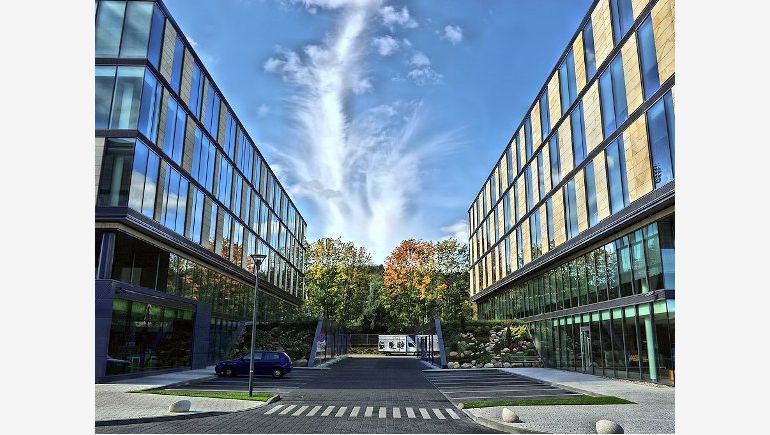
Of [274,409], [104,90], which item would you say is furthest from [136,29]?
[274,409]

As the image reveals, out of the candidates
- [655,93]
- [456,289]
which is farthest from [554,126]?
[456,289]

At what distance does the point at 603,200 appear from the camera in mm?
28906

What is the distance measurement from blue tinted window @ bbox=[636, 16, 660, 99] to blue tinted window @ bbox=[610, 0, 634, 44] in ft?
5.13

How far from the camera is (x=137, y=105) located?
27.2 meters

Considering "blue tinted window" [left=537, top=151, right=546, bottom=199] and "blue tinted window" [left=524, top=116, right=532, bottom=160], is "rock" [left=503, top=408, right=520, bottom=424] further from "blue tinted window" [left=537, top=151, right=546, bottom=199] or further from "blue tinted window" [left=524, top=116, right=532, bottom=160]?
"blue tinted window" [left=524, top=116, right=532, bottom=160]

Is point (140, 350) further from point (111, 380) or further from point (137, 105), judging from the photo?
point (137, 105)

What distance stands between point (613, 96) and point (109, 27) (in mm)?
25974

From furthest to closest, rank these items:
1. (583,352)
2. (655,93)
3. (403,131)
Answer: (583,352)
(655,93)
(403,131)

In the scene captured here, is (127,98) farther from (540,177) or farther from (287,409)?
(540,177)

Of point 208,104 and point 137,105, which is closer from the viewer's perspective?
point 137,105

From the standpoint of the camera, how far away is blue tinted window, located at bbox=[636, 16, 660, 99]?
2339 centimetres

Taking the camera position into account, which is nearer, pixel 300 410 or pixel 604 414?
pixel 604 414

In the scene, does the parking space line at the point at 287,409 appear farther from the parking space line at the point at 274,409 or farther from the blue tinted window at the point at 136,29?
the blue tinted window at the point at 136,29

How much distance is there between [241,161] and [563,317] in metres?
29.1
